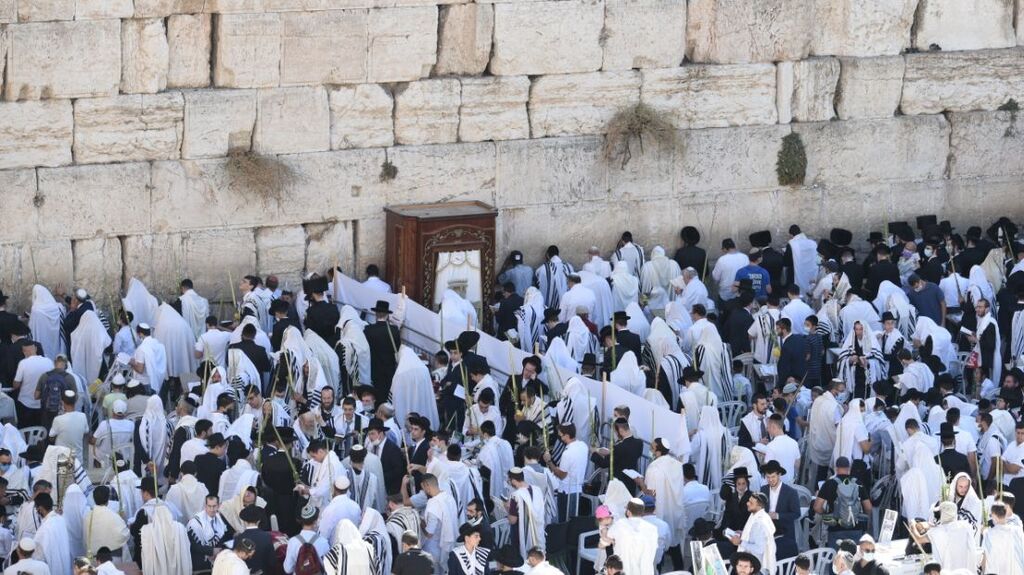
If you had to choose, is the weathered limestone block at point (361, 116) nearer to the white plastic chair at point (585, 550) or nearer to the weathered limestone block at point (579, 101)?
the weathered limestone block at point (579, 101)

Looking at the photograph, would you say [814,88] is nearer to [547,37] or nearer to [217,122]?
[547,37]

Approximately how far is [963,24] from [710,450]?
861 centimetres

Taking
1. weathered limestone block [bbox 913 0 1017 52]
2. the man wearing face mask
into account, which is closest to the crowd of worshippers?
the man wearing face mask

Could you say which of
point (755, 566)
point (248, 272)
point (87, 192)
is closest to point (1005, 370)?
point (755, 566)

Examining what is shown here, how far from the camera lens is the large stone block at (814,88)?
22.6 metres

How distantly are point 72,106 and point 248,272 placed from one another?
2430mm

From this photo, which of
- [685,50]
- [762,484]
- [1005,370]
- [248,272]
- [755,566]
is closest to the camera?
[755,566]

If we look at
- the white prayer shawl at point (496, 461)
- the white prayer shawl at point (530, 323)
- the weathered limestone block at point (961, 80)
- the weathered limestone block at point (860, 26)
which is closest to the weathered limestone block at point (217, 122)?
the white prayer shawl at point (530, 323)

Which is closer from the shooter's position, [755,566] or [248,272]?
[755,566]

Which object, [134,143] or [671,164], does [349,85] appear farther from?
[671,164]

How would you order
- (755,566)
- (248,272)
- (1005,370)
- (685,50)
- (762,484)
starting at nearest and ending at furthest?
1. (755,566)
2. (762,484)
3. (1005,370)
4. (248,272)
5. (685,50)

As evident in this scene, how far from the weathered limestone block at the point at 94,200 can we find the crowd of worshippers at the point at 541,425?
675 mm

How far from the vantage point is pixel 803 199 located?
904 inches

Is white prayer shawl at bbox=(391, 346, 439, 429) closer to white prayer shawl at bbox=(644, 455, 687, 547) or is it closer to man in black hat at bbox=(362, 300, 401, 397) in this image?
man in black hat at bbox=(362, 300, 401, 397)
